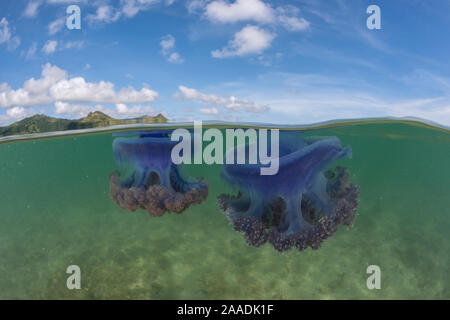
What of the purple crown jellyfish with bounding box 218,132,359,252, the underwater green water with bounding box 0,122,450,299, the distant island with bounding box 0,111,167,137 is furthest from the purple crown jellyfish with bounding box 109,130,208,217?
the underwater green water with bounding box 0,122,450,299

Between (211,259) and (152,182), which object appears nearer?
(152,182)

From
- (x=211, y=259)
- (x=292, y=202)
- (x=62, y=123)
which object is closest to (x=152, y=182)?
(x=292, y=202)

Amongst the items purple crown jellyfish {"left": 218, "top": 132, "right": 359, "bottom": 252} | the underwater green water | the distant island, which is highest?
the distant island

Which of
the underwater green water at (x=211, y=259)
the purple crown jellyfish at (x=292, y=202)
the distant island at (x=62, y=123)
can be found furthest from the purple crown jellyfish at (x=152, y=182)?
the underwater green water at (x=211, y=259)

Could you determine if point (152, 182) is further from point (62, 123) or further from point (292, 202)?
point (62, 123)

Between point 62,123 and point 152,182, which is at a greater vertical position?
point 62,123

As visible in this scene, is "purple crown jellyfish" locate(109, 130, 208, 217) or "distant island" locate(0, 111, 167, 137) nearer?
"purple crown jellyfish" locate(109, 130, 208, 217)

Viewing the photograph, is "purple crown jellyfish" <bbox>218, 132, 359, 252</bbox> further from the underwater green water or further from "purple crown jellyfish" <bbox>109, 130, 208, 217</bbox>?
the underwater green water
